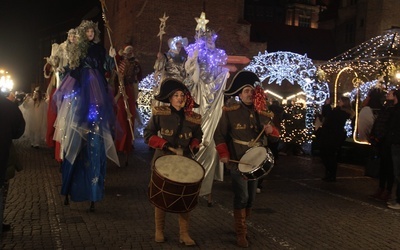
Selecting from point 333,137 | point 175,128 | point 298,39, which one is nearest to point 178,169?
point 175,128

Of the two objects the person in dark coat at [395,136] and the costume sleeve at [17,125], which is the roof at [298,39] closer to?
the person in dark coat at [395,136]

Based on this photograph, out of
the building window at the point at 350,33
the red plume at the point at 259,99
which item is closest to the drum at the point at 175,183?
the red plume at the point at 259,99

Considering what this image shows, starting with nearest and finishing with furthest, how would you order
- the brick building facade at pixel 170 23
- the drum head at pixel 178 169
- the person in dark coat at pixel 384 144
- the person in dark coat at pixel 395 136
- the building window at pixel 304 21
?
the drum head at pixel 178 169
the person in dark coat at pixel 395 136
the person in dark coat at pixel 384 144
the brick building facade at pixel 170 23
the building window at pixel 304 21

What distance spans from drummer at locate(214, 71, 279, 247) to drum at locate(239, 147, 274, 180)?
0.16m

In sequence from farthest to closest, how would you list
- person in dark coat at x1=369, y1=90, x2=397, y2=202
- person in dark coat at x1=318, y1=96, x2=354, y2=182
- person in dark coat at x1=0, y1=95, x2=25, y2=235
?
person in dark coat at x1=318, y1=96, x2=354, y2=182 < person in dark coat at x1=369, y1=90, x2=397, y2=202 < person in dark coat at x1=0, y1=95, x2=25, y2=235

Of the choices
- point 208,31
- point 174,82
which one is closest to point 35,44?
point 208,31

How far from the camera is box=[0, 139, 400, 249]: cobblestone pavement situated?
5867mm

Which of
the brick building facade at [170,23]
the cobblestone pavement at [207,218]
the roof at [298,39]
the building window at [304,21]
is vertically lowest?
the cobblestone pavement at [207,218]

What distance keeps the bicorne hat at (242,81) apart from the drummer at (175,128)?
0.57 metres

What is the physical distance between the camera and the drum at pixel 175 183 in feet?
16.8

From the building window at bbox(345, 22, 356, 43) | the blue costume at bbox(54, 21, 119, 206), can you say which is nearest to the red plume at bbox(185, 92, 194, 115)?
the blue costume at bbox(54, 21, 119, 206)

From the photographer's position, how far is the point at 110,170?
36.3 ft

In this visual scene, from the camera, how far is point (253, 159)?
18.1 feet

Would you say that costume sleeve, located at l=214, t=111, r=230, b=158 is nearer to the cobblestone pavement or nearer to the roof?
the cobblestone pavement
